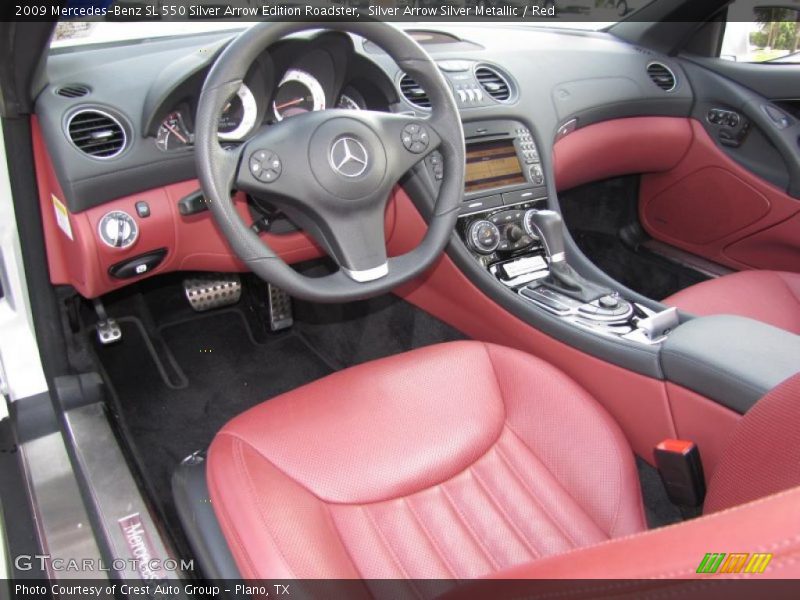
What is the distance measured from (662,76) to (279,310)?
1507 millimetres

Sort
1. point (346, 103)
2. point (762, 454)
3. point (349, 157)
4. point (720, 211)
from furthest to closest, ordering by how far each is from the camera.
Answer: point (720, 211) → point (346, 103) → point (349, 157) → point (762, 454)

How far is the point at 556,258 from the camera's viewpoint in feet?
5.67

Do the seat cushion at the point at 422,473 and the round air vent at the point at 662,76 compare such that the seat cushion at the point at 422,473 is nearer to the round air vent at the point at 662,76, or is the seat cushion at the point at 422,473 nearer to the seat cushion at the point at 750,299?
the seat cushion at the point at 750,299

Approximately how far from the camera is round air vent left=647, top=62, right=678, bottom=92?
2406 mm

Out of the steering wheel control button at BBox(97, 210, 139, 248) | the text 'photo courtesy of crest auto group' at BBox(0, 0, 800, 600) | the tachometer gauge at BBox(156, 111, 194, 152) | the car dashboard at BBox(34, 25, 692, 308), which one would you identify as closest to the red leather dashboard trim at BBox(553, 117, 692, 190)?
the text 'photo courtesy of crest auto group' at BBox(0, 0, 800, 600)

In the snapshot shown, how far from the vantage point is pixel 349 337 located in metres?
2.15

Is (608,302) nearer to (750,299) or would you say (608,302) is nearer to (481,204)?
(481,204)

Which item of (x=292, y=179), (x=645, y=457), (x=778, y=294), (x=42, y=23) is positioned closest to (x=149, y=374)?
(x=292, y=179)

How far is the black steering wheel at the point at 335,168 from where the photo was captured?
3.90 feet

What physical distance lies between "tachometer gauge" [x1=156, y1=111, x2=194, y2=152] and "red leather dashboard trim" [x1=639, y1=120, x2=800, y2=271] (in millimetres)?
1780

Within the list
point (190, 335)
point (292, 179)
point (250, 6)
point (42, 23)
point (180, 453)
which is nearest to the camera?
point (42, 23)

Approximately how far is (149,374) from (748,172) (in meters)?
2.01

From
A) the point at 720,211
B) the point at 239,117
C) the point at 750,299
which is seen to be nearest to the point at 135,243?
the point at 239,117

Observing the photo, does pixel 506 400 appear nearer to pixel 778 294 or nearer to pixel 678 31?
pixel 778 294
